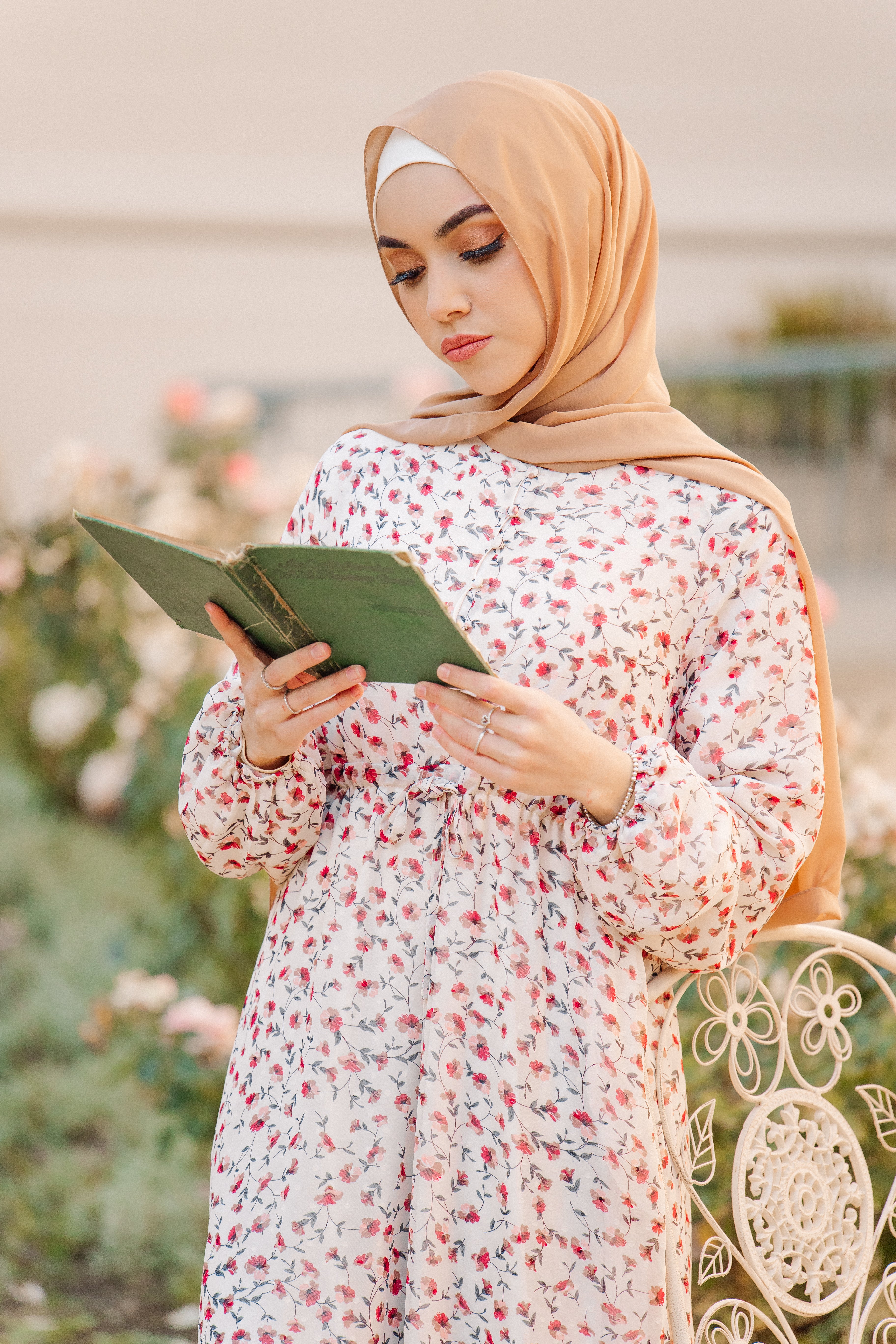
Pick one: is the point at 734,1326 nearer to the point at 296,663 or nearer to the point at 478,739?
the point at 478,739

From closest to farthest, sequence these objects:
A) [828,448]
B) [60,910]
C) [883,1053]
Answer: [883,1053]
[60,910]
[828,448]

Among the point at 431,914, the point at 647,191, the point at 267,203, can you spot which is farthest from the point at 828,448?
the point at 431,914

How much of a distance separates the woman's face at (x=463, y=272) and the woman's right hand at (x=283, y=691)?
35 cm

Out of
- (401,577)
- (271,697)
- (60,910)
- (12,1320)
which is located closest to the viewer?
(401,577)

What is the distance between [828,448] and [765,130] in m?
1.64

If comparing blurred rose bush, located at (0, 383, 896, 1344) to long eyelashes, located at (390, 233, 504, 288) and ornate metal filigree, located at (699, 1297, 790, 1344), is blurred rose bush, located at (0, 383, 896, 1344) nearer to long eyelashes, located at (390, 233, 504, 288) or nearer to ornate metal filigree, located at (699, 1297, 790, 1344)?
ornate metal filigree, located at (699, 1297, 790, 1344)

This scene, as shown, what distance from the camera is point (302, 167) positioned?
579 cm

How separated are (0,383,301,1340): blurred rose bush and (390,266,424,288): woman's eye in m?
1.32

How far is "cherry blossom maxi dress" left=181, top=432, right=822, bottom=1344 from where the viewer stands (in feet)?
3.71

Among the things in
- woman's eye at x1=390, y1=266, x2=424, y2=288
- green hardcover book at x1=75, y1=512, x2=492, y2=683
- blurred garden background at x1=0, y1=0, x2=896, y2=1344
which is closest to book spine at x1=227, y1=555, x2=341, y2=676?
green hardcover book at x1=75, y1=512, x2=492, y2=683

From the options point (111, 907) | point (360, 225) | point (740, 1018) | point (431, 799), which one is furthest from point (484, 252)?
point (360, 225)

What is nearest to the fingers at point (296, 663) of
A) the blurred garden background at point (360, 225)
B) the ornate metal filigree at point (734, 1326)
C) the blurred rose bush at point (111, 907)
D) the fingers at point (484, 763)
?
the fingers at point (484, 763)

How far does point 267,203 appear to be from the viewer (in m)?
5.81

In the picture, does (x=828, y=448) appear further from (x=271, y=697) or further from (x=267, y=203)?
(x=271, y=697)
